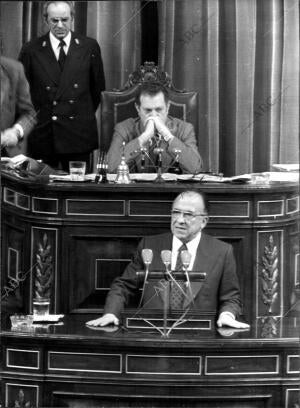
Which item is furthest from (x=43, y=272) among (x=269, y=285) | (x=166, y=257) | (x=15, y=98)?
(x=269, y=285)

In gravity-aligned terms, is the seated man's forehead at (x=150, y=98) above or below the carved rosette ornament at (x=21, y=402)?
above

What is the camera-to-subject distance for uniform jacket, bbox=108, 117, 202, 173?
6918 millimetres

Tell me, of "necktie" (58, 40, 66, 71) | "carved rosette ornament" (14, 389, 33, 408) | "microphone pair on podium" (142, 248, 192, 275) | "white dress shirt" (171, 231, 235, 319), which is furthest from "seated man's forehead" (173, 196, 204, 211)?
"carved rosette ornament" (14, 389, 33, 408)

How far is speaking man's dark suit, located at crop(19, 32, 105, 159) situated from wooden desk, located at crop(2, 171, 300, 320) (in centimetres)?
33

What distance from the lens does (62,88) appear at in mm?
6898

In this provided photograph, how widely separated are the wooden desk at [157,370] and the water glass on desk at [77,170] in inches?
38.2

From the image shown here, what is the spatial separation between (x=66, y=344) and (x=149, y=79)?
1.59 metres

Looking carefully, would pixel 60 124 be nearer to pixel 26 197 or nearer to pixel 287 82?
pixel 26 197

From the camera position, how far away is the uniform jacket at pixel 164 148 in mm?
6918

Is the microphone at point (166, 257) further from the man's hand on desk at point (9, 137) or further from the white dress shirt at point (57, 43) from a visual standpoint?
the white dress shirt at point (57, 43)

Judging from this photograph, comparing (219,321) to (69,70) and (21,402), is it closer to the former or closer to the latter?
(21,402)

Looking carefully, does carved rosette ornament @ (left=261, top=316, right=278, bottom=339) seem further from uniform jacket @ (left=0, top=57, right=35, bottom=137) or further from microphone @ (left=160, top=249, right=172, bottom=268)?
uniform jacket @ (left=0, top=57, right=35, bottom=137)

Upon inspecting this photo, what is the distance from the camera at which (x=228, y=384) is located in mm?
6133

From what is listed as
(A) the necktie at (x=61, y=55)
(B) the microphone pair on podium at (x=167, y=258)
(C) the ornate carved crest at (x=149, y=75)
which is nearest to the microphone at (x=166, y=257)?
(B) the microphone pair on podium at (x=167, y=258)
